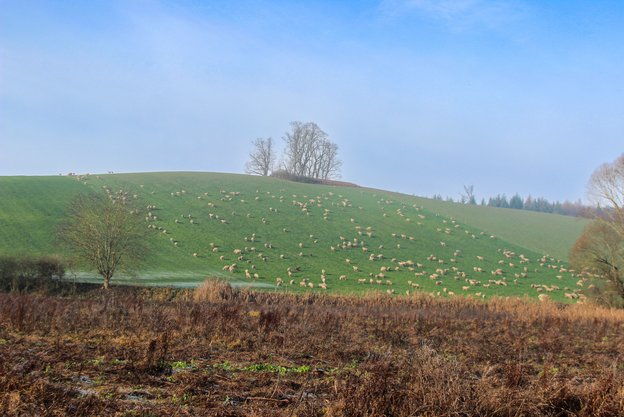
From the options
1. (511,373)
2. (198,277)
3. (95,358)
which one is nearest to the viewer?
(511,373)

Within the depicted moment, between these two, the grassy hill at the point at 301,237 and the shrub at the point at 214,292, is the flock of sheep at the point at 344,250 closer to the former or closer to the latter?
the grassy hill at the point at 301,237

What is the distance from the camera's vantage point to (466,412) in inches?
282

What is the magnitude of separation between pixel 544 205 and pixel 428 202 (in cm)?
10510

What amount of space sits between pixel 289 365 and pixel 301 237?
52.1 metres

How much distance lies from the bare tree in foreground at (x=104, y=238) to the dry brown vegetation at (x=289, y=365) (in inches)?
600

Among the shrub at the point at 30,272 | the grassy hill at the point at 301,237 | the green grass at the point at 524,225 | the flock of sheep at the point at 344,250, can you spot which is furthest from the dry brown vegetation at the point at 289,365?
the green grass at the point at 524,225

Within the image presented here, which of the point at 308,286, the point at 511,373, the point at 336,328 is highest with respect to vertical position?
the point at 511,373

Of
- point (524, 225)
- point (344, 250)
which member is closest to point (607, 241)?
point (344, 250)

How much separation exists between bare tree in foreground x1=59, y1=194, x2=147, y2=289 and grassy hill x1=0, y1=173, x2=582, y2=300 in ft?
14.5

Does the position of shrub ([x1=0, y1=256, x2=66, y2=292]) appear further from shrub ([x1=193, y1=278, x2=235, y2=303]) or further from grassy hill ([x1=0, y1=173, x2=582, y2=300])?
shrub ([x1=193, y1=278, x2=235, y2=303])

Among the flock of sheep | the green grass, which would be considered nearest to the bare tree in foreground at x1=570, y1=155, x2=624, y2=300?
the flock of sheep

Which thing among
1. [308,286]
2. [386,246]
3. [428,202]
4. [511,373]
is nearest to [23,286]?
[308,286]

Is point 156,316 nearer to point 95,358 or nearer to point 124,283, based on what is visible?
point 95,358

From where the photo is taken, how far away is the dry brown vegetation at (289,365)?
7.44 meters
